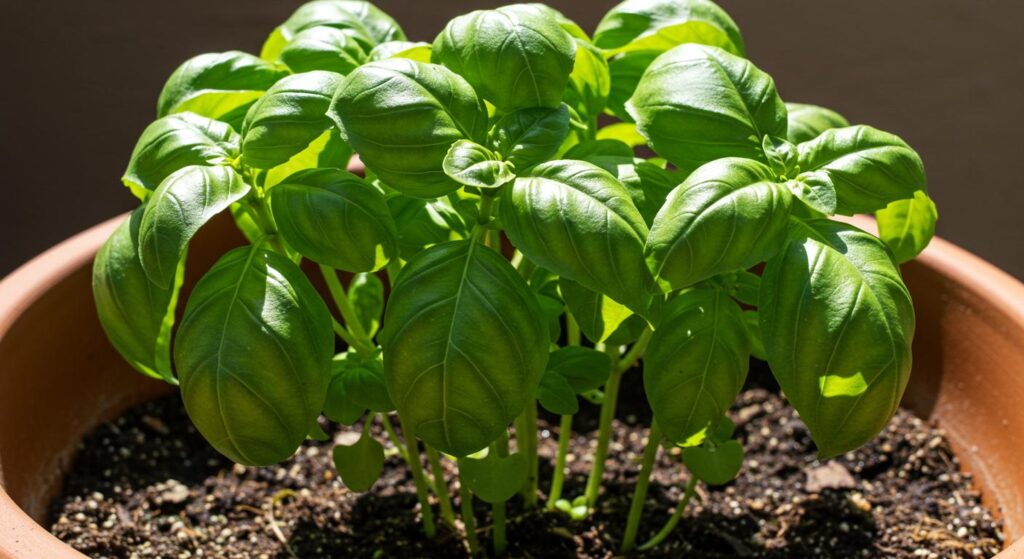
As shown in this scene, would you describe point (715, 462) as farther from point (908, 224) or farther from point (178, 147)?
point (178, 147)

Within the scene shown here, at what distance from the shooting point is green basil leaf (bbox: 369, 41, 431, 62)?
883 millimetres

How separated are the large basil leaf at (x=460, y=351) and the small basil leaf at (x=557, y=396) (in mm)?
103

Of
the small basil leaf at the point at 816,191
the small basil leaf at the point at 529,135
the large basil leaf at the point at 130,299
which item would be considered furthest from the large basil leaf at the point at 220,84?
the small basil leaf at the point at 816,191

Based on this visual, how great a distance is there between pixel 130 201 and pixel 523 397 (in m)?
1.52

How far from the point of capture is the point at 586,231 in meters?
0.72

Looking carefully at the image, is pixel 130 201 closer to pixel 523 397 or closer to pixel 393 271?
pixel 393 271

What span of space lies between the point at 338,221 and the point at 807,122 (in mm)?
443

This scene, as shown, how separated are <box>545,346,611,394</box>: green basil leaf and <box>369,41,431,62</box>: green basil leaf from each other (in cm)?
27

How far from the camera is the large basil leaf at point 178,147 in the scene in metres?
0.83

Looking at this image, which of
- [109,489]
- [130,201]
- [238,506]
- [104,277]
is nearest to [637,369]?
[238,506]

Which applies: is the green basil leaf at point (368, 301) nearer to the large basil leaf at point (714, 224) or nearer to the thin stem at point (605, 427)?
the thin stem at point (605, 427)

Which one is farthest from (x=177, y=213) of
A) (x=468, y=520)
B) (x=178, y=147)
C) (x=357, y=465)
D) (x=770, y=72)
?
(x=770, y=72)

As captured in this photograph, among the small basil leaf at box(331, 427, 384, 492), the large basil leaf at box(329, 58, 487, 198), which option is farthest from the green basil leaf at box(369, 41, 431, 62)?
the small basil leaf at box(331, 427, 384, 492)

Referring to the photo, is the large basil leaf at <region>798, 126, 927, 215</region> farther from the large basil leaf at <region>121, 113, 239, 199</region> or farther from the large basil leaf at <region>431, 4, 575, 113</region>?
the large basil leaf at <region>121, 113, 239, 199</region>
